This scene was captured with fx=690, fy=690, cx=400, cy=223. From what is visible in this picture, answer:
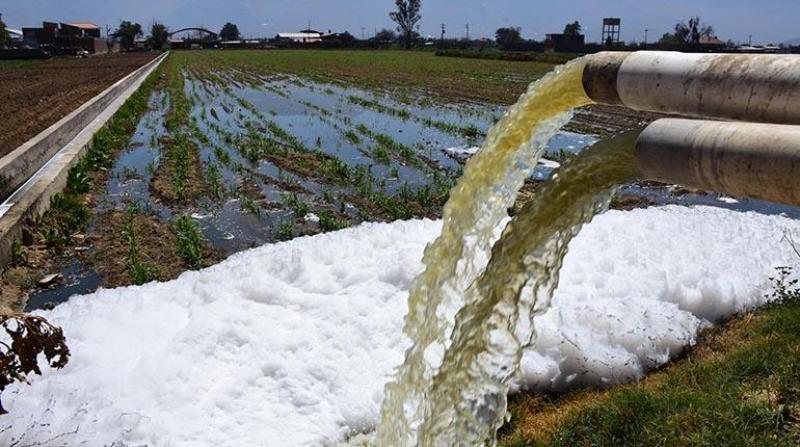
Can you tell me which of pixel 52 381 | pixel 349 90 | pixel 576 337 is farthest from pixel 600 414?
pixel 349 90

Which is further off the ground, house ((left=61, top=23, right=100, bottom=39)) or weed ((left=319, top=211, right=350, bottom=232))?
house ((left=61, top=23, right=100, bottom=39))

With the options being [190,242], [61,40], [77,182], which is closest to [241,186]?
[77,182]

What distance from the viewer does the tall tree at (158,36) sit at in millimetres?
88188

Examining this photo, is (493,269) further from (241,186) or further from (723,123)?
(241,186)

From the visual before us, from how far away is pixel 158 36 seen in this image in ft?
291

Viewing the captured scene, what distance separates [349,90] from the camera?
2569 cm

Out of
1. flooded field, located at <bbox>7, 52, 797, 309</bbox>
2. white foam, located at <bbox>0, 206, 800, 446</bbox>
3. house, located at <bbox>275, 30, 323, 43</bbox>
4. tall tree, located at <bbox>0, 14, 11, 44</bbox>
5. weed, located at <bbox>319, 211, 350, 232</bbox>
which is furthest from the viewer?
house, located at <bbox>275, 30, 323, 43</bbox>

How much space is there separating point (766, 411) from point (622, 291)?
2339 mm

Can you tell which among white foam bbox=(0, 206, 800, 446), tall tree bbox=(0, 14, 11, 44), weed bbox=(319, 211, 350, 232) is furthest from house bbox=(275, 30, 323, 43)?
white foam bbox=(0, 206, 800, 446)

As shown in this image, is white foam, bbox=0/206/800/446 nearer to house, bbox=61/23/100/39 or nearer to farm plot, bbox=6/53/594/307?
farm plot, bbox=6/53/594/307

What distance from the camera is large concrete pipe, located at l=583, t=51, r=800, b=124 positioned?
6.80ft

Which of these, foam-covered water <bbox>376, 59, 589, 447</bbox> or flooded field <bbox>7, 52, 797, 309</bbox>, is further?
flooded field <bbox>7, 52, 797, 309</bbox>

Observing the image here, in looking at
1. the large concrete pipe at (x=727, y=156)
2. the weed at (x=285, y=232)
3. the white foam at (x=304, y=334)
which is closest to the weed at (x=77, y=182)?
the weed at (x=285, y=232)

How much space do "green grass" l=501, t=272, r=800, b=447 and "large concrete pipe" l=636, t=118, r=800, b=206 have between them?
1856 millimetres
